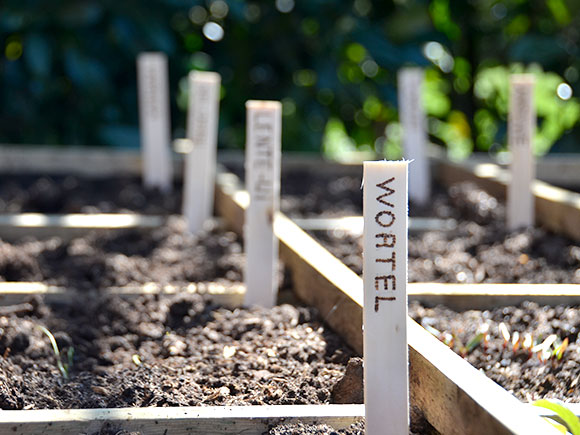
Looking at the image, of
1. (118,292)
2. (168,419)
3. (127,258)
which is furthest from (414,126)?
(168,419)

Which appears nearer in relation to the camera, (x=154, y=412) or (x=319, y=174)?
(x=154, y=412)

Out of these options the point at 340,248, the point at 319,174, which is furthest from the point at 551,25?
the point at 340,248

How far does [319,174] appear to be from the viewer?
3.31m

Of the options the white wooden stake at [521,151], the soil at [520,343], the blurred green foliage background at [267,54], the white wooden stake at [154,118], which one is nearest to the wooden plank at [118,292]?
the soil at [520,343]

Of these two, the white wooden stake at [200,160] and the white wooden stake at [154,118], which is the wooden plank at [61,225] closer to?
the white wooden stake at [200,160]

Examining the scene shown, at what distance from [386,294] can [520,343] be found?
0.49 metres

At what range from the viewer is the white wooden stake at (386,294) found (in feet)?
3.56

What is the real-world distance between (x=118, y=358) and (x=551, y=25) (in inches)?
115

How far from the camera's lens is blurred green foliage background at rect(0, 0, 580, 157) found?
3.38 meters

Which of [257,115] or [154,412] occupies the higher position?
[257,115]

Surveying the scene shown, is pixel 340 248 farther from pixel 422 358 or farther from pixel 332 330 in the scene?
pixel 422 358

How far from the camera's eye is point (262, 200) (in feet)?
5.89

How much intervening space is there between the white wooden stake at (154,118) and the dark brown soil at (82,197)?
0.06m

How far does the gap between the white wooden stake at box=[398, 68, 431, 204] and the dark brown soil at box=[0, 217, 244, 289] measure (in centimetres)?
77
